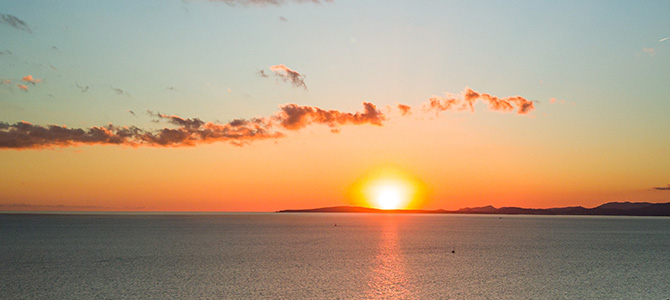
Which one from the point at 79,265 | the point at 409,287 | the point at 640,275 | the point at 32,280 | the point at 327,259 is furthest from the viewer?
the point at 327,259

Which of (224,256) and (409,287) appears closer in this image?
(409,287)

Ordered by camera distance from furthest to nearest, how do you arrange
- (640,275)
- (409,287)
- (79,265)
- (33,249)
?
(33,249)
(79,265)
(640,275)
(409,287)

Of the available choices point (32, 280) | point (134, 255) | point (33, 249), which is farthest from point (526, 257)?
point (33, 249)

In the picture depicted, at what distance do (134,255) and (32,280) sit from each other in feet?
29.4

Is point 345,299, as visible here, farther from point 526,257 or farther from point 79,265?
point 526,257

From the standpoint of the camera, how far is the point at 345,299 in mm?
14945

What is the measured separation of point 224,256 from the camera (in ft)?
86.5

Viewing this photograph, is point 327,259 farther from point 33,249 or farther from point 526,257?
point 33,249

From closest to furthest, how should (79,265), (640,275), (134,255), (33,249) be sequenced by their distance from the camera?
(640,275) < (79,265) < (134,255) < (33,249)

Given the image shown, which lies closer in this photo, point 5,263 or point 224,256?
point 5,263

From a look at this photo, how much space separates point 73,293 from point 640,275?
21.5 meters

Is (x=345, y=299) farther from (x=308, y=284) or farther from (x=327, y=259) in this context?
(x=327, y=259)

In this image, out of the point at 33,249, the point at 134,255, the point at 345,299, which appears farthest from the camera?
the point at 33,249

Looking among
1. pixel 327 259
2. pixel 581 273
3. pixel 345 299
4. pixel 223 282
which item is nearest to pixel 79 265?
pixel 223 282
